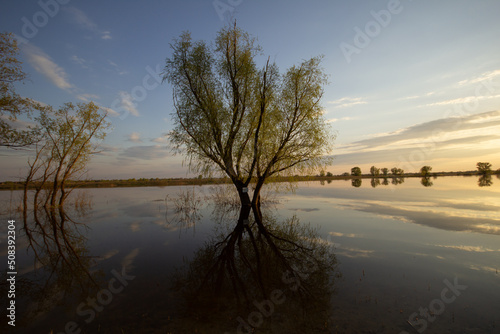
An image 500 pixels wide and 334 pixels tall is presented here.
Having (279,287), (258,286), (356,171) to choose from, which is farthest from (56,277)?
(356,171)

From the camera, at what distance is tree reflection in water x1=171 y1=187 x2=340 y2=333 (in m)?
3.88

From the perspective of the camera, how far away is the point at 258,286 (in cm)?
517

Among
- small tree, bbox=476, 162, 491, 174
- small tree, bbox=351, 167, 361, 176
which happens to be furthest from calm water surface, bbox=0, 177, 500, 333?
small tree, bbox=476, 162, 491, 174

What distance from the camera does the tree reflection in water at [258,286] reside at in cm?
388

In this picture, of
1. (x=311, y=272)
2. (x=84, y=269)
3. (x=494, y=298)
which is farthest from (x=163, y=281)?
(x=494, y=298)

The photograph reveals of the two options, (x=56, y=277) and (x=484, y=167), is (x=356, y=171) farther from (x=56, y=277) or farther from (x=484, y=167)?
(x=56, y=277)

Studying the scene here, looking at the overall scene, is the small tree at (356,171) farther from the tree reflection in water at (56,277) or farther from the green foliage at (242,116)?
the tree reflection in water at (56,277)

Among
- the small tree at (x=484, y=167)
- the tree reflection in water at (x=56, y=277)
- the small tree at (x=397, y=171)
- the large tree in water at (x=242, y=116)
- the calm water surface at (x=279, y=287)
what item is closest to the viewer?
the calm water surface at (x=279, y=287)

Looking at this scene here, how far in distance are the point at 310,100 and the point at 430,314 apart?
48.7 feet

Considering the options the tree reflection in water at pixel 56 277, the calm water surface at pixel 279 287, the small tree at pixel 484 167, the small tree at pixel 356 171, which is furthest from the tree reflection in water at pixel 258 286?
the small tree at pixel 484 167

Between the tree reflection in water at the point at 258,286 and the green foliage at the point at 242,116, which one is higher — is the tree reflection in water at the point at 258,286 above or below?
below

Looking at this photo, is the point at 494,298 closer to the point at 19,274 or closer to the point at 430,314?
the point at 430,314

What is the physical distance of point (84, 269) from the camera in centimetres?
658

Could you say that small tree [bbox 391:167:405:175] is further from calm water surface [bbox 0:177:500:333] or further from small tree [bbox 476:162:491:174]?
calm water surface [bbox 0:177:500:333]
